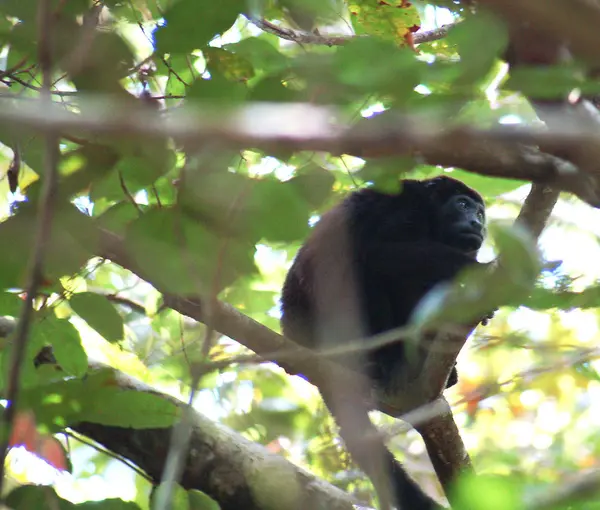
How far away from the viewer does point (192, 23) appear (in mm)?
1384

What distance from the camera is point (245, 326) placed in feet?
7.98

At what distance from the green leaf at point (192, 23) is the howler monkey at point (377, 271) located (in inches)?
80.3

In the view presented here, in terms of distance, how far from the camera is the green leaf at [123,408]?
4.89 feet

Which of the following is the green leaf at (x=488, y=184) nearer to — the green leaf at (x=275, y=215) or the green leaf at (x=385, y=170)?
the green leaf at (x=385, y=170)

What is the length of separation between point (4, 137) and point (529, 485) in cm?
Answer: 140

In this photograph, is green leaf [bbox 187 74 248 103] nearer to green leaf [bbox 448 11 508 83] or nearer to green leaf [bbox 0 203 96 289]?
green leaf [bbox 0 203 96 289]

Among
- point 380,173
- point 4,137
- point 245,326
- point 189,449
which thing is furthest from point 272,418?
point 380,173

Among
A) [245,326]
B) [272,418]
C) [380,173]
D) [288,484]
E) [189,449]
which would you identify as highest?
[380,173]

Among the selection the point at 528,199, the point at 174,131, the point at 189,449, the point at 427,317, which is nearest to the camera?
the point at 174,131

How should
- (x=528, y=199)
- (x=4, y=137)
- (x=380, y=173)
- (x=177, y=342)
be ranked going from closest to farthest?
(x=380, y=173) < (x=4, y=137) < (x=528, y=199) < (x=177, y=342)

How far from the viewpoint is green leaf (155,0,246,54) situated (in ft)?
4.50

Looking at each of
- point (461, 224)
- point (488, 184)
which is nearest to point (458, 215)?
point (461, 224)

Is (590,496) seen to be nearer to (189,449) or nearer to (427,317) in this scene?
(427,317)

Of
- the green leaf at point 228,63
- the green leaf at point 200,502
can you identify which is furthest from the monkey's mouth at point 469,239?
the green leaf at point 200,502
